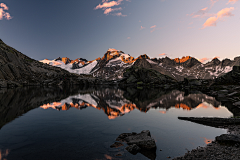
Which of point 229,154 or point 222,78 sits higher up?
point 222,78

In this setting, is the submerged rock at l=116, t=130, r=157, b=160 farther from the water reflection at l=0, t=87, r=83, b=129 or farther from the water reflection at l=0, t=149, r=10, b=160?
the water reflection at l=0, t=87, r=83, b=129

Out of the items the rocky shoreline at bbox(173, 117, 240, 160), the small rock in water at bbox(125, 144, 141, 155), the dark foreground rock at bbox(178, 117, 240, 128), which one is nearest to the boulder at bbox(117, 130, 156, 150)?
the small rock in water at bbox(125, 144, 141, 155)

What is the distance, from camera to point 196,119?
97.8 ft

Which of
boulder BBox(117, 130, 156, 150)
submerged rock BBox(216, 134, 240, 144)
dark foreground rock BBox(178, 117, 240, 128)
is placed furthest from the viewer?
dark foreground rock BBox(178, 117, 240, 128)

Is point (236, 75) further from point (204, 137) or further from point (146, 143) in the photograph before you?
point (146, 143)

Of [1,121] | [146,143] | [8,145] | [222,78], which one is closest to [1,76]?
[1,121]

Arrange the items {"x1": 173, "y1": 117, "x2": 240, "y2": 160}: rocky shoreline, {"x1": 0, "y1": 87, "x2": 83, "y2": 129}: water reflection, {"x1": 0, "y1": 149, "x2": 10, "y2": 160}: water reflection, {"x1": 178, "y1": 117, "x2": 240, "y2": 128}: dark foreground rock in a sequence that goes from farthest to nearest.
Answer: {"x1": 0, "y1": 87, "x2": 83, "y2": 129}: water reflection, {"x1": 178, "y1": 117, "x2": 240, "y2": 128}: dark foreground rock, {"x1": 0, "y1": 149, "x2": 10, "y2": 160}: water reflection, {"x1": 173, "y1": 117, "x2": 240, "y2": 160}: rocky shoreline

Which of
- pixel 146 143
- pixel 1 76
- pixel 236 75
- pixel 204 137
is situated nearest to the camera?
pixel 146 143

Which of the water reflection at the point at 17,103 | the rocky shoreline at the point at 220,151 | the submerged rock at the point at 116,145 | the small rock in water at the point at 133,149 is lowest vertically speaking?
the submerged rock at the point at 116,145

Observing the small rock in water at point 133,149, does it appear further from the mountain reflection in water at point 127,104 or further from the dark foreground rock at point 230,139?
the mountain reflection in water at point 127,104

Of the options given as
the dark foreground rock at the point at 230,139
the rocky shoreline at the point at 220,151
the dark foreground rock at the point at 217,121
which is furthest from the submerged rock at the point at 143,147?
the dark foreground rock at the point at 217,121

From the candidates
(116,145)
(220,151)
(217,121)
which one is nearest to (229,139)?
(220,151)

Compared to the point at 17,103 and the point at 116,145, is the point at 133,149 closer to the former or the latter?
the point at 116,145

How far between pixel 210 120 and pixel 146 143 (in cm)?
1959
